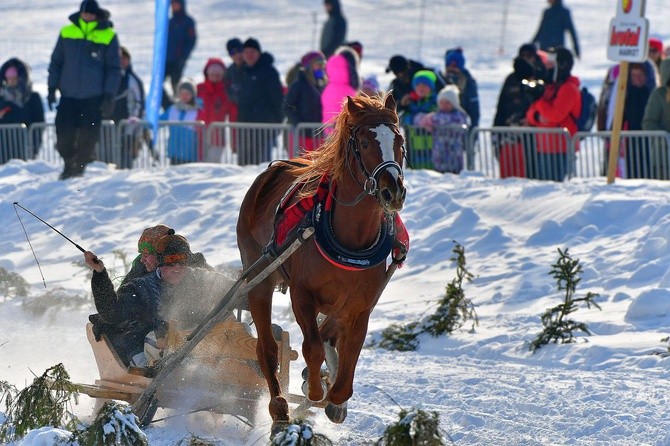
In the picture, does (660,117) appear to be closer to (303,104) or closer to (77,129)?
(303,104)

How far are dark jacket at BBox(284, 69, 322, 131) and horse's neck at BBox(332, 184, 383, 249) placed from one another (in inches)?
304

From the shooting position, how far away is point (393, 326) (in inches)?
393

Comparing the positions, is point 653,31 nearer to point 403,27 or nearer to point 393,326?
point 403,27

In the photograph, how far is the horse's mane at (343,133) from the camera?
21.9ft

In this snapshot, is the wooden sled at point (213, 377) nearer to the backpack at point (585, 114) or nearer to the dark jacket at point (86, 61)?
the backpack at point (585, 114)

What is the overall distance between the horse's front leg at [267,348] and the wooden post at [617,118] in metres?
6.13

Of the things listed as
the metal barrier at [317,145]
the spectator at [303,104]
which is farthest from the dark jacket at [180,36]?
the spectator at [303,104]

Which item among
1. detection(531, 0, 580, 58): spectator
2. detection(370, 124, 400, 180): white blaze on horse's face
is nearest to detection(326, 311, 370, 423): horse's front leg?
detection(370, 124, 400, 180): white blaze on horse's face

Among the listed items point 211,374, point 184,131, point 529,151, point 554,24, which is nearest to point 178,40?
point 184,131

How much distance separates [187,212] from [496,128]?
3.12m

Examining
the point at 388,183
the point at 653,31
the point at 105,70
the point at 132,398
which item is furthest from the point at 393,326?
the point at 653,31

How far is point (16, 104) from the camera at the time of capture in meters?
15.8

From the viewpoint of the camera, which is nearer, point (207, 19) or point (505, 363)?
point (505, 363)

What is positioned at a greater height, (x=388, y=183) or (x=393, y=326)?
(x=388, y=183)
